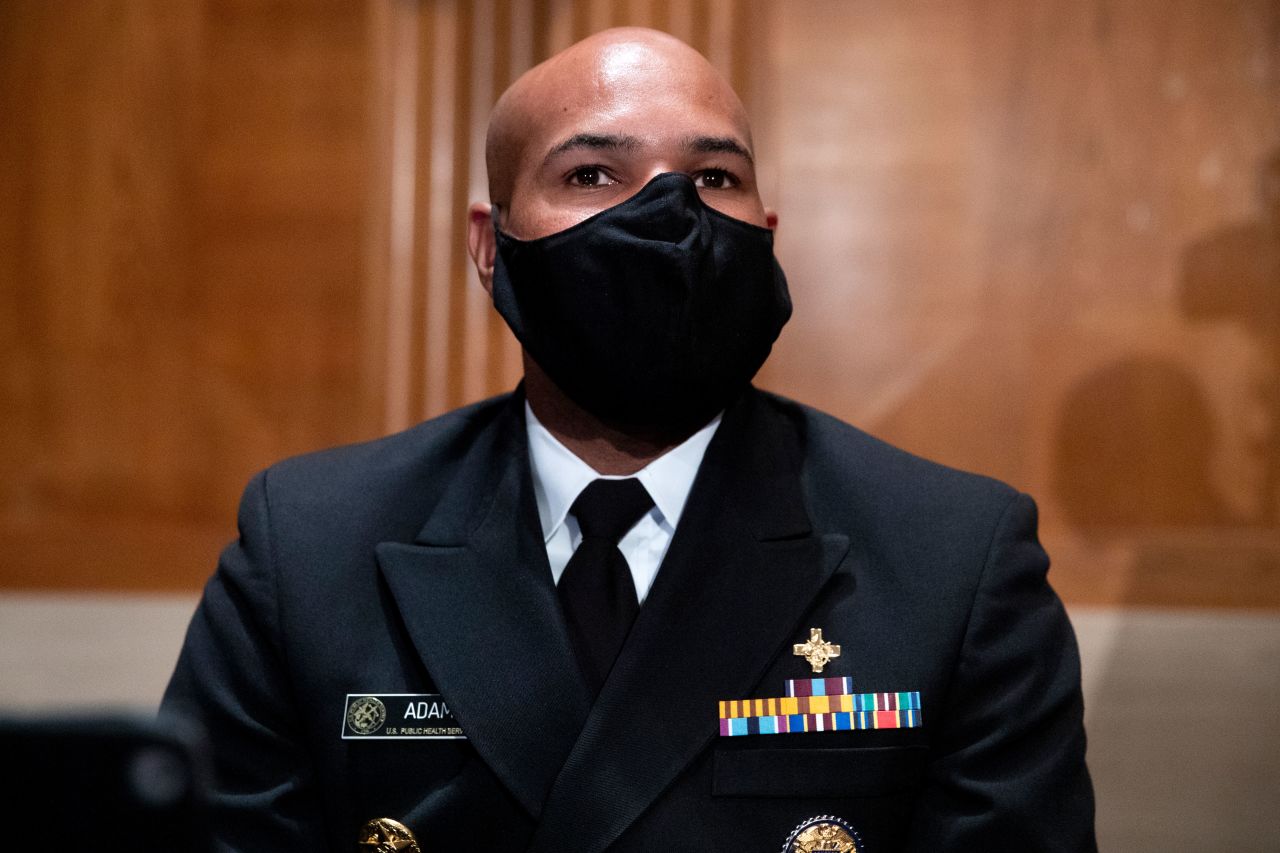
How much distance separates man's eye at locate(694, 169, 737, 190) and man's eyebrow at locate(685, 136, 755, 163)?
2 centimetres

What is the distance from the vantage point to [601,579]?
141 cm

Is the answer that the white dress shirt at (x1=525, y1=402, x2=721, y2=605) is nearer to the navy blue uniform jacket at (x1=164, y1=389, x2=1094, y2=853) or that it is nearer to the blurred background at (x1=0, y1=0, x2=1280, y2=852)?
the navy blue uniform jacket at (x1=164, y1=389, x2=1094, y2=853)

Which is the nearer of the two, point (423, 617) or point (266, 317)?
point (423, 617)

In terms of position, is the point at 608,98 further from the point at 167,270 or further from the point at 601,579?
the point at 167,270

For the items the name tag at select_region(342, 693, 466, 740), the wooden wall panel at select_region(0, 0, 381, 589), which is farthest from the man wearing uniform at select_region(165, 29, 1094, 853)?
the wooden wall panel at select_region(0, 0, 381, 589)

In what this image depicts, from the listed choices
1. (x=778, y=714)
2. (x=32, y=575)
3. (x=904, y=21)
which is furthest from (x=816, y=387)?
(x=32, y=575)

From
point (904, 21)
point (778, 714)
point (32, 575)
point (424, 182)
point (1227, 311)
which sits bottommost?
point (32, 575)

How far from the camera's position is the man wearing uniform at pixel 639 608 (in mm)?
1309

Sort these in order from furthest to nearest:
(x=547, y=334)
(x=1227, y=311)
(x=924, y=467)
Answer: (x=1227, y=311)
(x=924, y=467)
(x=547, y=334)

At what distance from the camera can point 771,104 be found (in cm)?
217

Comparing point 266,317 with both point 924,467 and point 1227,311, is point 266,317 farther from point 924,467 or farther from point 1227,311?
point 1227,311

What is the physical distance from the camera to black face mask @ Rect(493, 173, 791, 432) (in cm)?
135

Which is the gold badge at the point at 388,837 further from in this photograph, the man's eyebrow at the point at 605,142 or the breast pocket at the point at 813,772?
the man's eyebrow at the point at 605,142

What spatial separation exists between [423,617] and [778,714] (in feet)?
1.33
